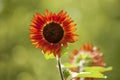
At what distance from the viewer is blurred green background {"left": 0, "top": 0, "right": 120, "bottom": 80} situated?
7.31m

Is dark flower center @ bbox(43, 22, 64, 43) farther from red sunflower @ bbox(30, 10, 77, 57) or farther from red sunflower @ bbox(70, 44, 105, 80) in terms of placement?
red sunflower @ bbox(70, 44, 105, 80)

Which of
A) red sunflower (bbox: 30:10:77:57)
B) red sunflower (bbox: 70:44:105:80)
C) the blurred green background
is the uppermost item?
the blurred green background

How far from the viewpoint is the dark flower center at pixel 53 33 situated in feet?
5.56

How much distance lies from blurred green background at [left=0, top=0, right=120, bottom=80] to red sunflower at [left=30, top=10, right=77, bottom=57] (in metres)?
4.95

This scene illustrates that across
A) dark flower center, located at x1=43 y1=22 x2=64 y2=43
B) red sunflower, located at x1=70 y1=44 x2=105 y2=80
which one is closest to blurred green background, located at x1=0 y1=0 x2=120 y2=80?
red sunflower, located at x1=70 y1=44 x2=105 y2=80

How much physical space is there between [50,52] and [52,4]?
6984 mm

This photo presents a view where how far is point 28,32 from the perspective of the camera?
310 inches

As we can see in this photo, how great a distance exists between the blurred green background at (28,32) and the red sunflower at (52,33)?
4948mm

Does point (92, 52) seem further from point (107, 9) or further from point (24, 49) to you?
point (107, 9)

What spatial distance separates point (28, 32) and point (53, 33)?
6199 mm

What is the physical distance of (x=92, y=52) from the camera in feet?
7.13

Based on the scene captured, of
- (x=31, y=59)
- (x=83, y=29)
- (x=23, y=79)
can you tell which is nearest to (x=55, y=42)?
(x=23, y=79)

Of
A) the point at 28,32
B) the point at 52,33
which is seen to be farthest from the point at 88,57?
the point at 28,32

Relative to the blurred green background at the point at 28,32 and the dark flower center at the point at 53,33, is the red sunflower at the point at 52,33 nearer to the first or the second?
the dark flower center at the point at 53,33
